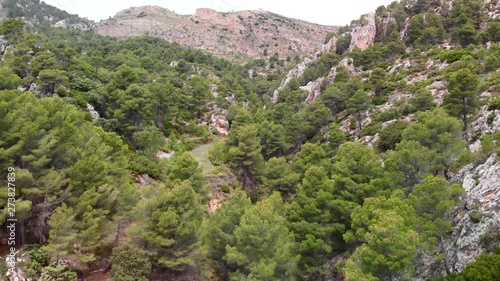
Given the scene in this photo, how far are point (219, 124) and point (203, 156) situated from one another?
2121 centimetres

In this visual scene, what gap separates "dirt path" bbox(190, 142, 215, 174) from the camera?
51266 millimetres

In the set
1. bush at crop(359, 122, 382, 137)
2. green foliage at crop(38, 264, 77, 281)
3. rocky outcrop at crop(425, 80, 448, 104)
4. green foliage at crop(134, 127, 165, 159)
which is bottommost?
green foliage at crop(38, 264, 77, 281)

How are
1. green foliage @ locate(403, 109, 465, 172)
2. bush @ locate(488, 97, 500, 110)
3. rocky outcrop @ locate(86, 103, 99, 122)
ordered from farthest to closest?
rocky outcrop @ locate(86, 103, 99, 122) < bush @ locate(488, 97, 500, 110) < green foliage @ locate(403, 109, 465, 172)

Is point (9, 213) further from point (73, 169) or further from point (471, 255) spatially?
point (471, 255)

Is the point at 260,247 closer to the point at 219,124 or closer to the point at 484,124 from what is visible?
the point at 484,124

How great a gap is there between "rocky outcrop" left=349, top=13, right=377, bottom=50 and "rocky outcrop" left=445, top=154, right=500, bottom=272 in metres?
66.9

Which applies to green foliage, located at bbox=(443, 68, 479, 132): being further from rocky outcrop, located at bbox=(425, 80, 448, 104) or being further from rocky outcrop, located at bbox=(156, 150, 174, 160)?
rocky outcrop, located at bbox=(156, 150, 174, 160)

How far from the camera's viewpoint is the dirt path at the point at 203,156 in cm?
5127

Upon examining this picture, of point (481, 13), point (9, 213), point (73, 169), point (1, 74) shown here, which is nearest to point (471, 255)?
point (73, 169)

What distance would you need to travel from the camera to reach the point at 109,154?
3450cm

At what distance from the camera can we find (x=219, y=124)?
7844 centimetres

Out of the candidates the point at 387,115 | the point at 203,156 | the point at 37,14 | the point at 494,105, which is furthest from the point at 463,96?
the point at 37,14

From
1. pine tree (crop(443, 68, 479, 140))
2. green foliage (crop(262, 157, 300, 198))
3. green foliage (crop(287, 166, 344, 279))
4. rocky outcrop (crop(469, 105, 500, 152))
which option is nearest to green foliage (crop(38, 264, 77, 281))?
green foliage (crop(287, 166, 344, 279))

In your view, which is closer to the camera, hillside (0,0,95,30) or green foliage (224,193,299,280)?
green foliage (224,193,299,280)
